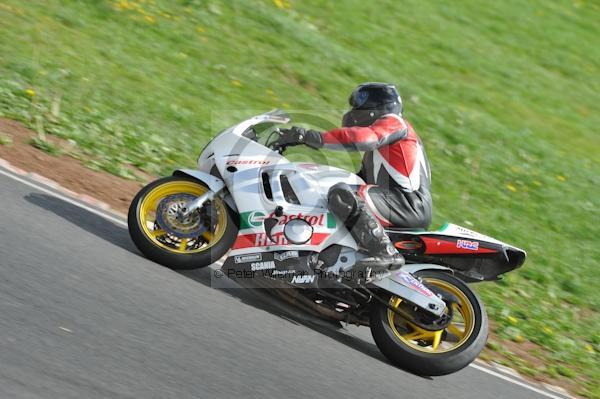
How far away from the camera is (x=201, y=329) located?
5.89 metres

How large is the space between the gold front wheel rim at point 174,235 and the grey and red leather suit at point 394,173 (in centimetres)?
104

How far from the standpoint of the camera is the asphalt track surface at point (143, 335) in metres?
4.83

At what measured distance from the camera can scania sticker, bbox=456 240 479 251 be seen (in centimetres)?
656

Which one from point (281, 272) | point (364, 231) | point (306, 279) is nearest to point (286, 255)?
point (281, 272)

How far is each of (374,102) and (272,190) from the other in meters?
1.04

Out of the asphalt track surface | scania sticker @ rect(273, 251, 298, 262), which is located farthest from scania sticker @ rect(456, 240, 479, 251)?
scania sticker @ rect(273, 251, 298, 262)

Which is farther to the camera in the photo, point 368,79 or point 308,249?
point 368,79

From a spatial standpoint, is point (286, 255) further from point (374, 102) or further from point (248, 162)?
point (374, 102)

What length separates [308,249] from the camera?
6.70m

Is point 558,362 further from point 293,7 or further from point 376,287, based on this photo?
point 293,7

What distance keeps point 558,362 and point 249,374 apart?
3.69 meters

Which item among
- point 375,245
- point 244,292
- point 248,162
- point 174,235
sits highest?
point 248,162

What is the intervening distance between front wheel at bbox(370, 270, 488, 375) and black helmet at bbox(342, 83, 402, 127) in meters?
1.25

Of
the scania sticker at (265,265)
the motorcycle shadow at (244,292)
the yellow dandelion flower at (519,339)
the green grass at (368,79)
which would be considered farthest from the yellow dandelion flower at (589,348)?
the scania sticker at (265,265)
